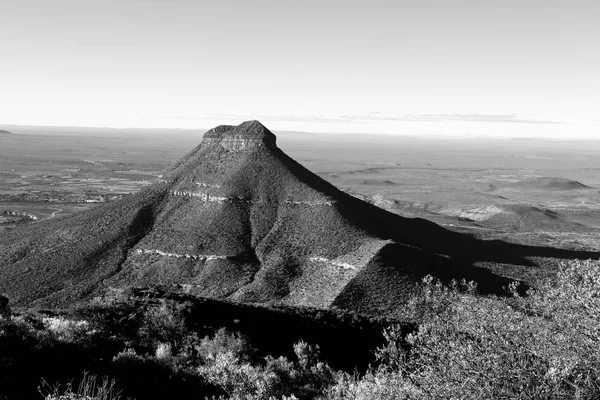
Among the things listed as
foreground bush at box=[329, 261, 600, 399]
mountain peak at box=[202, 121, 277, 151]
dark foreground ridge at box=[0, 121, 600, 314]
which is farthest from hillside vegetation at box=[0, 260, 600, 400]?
mountain peak at box=[202, 121, 277, 151]

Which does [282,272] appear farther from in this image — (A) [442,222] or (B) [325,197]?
(A) [442,222]

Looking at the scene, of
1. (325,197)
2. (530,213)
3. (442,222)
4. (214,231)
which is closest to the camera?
(214,231)

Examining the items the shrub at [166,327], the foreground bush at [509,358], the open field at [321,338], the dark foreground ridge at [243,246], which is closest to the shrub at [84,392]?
the open field at [321,338]

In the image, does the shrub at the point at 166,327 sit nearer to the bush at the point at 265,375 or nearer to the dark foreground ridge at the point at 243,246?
the bush at the point at 265,375

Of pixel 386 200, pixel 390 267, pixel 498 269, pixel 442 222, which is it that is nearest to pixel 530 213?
pixel 442 222

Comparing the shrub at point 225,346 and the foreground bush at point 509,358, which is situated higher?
the foreground bush at point 509,358

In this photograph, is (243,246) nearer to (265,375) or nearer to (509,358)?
(265,375)
